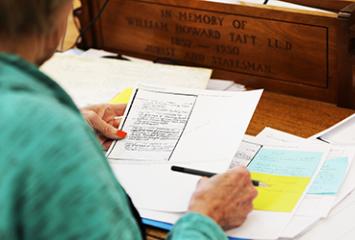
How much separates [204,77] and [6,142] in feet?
2.97

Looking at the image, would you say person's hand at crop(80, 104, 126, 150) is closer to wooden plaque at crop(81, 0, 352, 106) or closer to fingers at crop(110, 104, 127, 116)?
fingers at crop(110, 104, 127, 116)

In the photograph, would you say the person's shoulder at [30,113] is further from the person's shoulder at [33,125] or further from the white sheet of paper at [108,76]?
the white sheet of paper at [108,76]

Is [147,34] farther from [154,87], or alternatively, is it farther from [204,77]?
[154,87]

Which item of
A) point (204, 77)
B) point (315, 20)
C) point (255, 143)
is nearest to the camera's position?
point (255, 143)

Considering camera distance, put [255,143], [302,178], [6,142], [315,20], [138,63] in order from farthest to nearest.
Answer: [138,63], [315,20], [255,143], [302,178], [6,142]

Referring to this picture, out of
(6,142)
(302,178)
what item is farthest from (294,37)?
(6,142)

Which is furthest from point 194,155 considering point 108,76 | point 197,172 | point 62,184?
point 62,184

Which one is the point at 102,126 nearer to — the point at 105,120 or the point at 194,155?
the point at 105,120

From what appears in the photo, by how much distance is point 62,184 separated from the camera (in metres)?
0.54

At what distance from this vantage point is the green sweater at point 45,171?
52cm

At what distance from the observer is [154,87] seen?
125 cm

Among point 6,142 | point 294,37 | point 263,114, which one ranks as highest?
point 6,142

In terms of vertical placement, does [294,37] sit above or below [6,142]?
below

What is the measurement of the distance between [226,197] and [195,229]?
170mm
